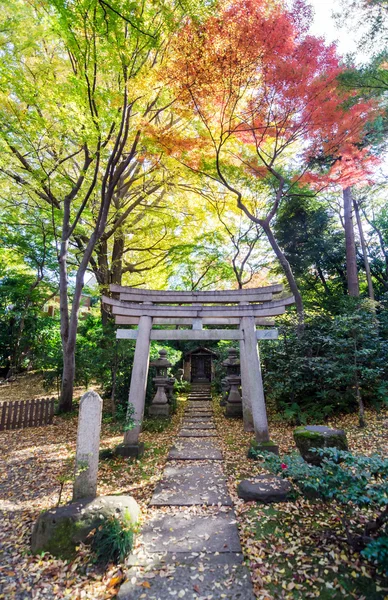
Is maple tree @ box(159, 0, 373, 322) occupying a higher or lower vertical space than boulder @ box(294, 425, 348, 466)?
higher

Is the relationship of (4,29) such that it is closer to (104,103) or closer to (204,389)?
(104,103)

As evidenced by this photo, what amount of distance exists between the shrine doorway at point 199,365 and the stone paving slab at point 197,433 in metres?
8.38

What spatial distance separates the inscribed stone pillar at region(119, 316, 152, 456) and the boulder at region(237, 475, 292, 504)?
2469 mm

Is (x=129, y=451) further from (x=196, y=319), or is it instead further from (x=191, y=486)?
(x=196, y=319)

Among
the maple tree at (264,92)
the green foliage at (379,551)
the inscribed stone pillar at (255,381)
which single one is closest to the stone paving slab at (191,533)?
the green foliage at (379,551)

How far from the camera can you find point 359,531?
3057mm

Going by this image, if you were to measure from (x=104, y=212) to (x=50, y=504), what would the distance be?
6.65 m

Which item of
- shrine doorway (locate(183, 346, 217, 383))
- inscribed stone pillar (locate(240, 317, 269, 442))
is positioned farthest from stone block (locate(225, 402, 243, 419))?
shrine doorway (locate(183, 346, 217, 383))

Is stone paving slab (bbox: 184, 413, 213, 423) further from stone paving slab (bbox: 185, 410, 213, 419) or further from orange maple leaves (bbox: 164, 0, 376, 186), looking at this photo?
orange maple leaves (bbox: 164, 0, 376, 186)

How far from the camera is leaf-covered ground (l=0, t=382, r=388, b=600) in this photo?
8.59 ft

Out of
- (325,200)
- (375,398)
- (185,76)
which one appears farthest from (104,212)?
(325,200)

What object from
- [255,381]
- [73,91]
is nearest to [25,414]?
[255,381]

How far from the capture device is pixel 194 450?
6.24 meters

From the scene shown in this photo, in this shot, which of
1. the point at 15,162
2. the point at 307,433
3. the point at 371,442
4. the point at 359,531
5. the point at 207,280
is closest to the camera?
the point at 359,531
